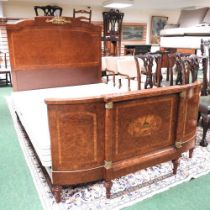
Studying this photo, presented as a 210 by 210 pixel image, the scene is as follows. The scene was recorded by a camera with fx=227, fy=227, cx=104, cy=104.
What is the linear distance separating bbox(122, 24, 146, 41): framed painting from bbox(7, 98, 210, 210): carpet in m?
8.29

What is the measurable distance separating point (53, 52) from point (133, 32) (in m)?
7.26

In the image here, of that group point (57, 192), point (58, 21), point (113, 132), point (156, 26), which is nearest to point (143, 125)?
point (113, 132)

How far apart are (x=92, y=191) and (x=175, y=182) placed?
0.75m

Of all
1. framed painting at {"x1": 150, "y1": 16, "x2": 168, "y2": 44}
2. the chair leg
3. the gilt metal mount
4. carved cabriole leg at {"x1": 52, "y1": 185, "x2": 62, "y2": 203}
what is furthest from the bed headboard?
framed painting at {"x1": 150, "y1": 16, "x2": 168, "y2": 44}

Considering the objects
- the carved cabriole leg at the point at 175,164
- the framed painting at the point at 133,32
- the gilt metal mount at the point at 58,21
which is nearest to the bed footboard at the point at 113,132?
the carved cabriole leg at the point at 175,164

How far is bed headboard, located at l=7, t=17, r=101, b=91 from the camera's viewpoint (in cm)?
332

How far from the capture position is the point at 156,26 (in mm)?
10500

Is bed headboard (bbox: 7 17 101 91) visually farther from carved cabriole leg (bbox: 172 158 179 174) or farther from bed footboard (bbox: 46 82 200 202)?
carved cabriole leg (bbox: 172 158 179 174)

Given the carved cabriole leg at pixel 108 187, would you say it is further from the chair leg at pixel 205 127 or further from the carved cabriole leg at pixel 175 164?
the chair leg at pixel 205 127

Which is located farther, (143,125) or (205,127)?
(205,127)

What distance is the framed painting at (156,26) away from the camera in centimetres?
1036

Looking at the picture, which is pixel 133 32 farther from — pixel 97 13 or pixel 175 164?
pixel 175 164

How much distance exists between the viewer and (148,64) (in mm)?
3564

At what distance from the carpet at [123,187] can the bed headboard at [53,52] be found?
1.45m
